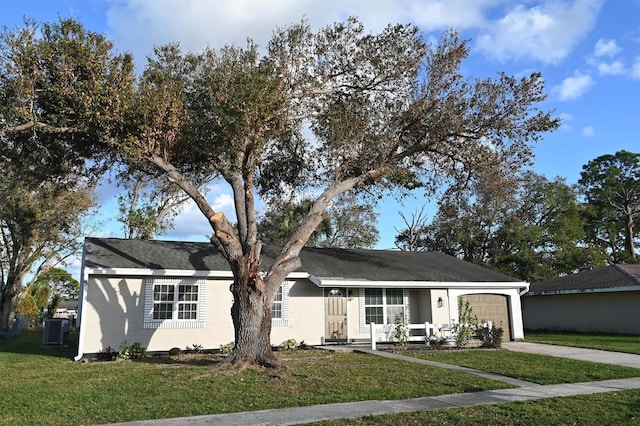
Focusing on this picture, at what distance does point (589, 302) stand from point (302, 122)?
761 inches

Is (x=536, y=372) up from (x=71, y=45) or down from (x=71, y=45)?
down

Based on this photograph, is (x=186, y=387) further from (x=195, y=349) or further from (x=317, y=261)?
(x=317, y=261)

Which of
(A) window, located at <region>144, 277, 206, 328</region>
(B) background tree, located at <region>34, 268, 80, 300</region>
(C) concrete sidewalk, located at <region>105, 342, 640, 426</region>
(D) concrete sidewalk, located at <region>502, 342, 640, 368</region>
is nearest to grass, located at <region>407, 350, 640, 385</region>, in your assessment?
(C) concrete sidewalk, located at <region>105, 342, 640, 426</region>

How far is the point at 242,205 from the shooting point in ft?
A: 43.8

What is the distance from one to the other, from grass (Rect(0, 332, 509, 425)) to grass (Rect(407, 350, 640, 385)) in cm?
132

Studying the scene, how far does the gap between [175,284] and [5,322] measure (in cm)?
1648

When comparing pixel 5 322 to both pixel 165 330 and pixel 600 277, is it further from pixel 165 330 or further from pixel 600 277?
pixel 600 277

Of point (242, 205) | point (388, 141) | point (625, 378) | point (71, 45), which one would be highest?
point (71, 45)

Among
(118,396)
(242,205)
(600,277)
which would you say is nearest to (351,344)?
(242,205)

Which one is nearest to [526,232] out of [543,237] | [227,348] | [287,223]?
[543,237]

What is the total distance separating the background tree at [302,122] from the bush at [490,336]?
17.8 feet

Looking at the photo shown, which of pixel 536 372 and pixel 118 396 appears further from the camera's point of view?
pixel 536 372

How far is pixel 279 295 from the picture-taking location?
18.0 m

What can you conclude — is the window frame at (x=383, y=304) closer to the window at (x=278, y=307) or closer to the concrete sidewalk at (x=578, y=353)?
the window at (x=278, y=307)
